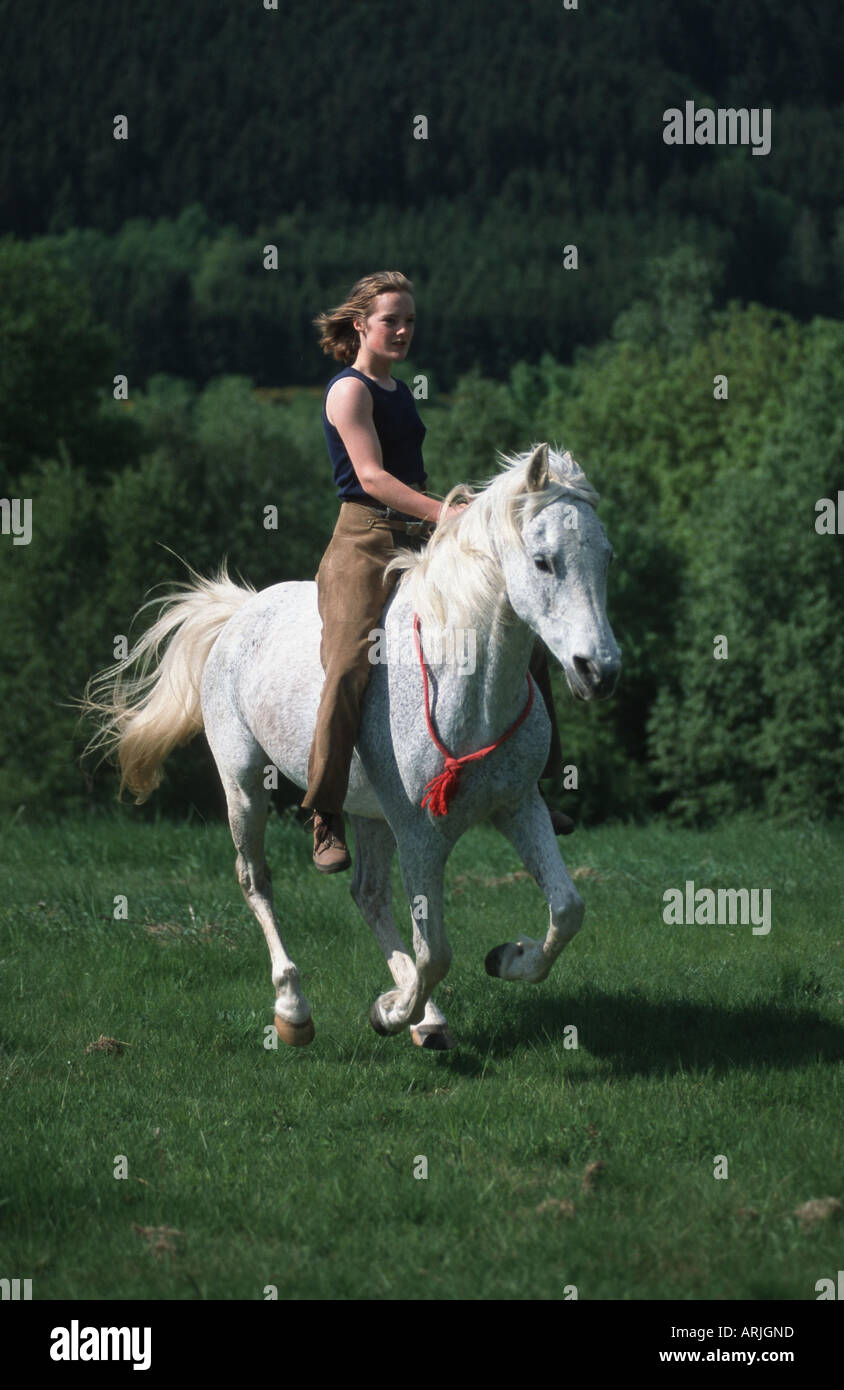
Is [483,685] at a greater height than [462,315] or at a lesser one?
lesser

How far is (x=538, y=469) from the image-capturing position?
516 centimetres

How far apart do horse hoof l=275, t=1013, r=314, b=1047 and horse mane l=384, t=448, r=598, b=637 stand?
6.51 feet

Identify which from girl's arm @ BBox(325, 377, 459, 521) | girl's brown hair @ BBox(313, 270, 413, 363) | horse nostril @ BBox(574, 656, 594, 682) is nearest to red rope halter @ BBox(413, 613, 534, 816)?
girl's arm @ BBox(325, 377, 459, 521)

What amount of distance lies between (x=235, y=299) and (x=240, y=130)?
14997 millimetres

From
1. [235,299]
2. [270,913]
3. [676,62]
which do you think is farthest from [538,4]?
[270,913]

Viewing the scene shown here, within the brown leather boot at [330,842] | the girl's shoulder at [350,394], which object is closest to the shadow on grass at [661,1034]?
the brown leather boot at [330,842]

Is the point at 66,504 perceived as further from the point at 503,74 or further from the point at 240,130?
the point at 503,74

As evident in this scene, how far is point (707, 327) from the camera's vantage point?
180 ft

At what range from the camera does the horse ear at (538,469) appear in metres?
5.12

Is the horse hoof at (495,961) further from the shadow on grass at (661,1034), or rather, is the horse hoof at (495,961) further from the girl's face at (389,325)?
the girl's face at (389,325)

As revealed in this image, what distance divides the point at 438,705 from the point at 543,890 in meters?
0.88

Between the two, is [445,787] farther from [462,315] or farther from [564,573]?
[462,315]

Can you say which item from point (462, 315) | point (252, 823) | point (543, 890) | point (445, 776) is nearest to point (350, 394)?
point (445, 776)

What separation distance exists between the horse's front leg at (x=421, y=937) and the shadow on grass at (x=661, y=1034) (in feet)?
1.32
